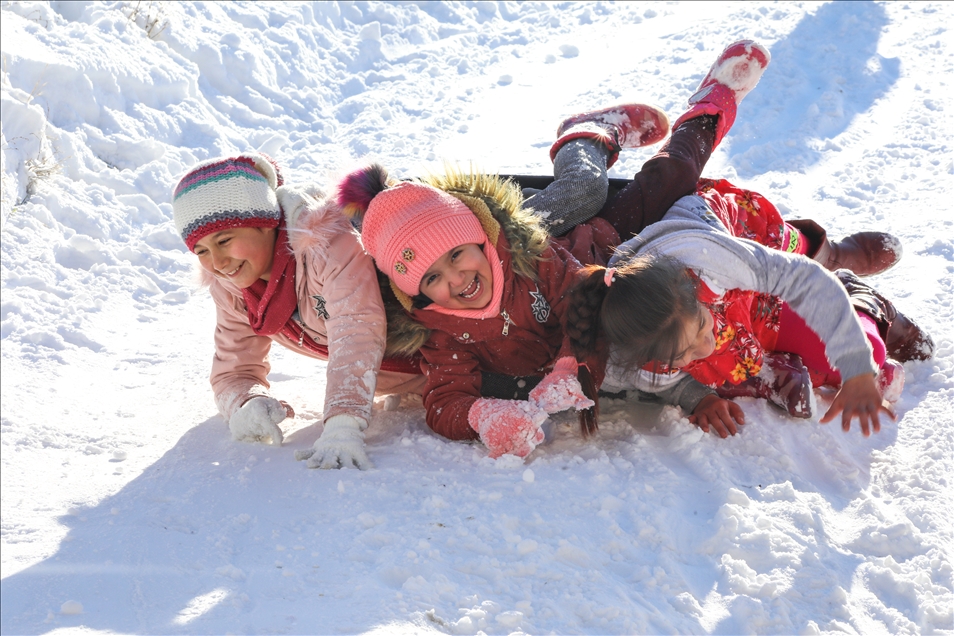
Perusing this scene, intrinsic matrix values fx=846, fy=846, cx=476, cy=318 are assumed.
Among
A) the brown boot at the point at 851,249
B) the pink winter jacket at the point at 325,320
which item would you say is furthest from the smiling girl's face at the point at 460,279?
the brown boot at the point at 851,249

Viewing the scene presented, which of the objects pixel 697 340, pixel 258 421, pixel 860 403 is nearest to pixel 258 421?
pixel 258 421

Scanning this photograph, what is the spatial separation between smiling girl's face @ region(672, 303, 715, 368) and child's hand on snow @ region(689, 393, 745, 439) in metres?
0.17

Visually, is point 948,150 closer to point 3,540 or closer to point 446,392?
point 446,392

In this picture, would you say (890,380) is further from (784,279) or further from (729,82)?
(729,82)

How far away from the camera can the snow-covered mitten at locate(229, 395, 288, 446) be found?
274 centimetres

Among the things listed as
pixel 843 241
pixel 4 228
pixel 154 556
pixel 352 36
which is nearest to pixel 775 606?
pixel 154 556

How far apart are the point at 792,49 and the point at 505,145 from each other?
2193 mm

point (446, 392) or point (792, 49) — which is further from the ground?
point (792, 49)

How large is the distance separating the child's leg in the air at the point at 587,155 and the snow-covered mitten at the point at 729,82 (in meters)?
0.21

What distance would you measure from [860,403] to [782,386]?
1.49ft

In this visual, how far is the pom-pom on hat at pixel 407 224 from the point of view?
2586mm

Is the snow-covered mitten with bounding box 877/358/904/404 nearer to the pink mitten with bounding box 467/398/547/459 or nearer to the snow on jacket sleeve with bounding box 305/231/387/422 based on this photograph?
the pink mitten with bounding box 467/398/547/459

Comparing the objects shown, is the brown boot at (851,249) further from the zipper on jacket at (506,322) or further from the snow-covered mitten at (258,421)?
the snow-covered mitten at (258,421)

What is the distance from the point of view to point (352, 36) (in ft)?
21.8
